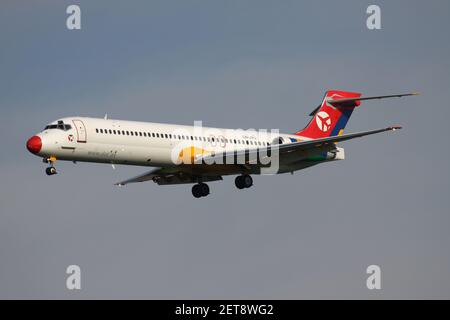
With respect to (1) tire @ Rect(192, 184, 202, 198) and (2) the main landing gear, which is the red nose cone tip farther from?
(1) tire @ Rect(192, 184, 202, 198)

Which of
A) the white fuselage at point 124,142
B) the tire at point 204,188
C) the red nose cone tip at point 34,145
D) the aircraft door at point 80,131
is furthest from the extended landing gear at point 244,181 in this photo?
the red nose cone tip at point 34,145

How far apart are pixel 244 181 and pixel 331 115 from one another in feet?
26.8

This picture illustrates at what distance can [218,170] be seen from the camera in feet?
196

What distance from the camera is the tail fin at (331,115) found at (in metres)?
65.1

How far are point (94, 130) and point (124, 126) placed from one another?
154 centimetres

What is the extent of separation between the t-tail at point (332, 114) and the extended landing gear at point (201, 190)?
6751mm

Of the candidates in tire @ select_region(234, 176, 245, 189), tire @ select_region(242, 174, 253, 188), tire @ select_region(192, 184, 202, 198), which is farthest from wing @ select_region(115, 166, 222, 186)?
tire @ select_region(242, 174, 253, 188)

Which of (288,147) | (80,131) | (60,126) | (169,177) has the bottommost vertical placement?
(169,177)

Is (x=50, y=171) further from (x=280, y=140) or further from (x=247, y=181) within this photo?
(x=280, y=140)

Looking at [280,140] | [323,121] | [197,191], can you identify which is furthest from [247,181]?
[323,121]

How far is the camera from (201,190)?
2446 inches

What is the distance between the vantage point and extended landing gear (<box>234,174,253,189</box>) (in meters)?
60.3

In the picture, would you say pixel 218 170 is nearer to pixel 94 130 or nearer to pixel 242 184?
pixel 242 184

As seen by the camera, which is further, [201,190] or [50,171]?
[201,190]
